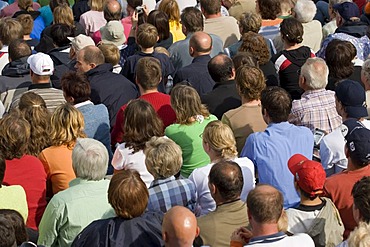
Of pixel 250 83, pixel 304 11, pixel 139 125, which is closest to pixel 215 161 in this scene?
pixel 139 125

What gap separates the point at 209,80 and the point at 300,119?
1566 mm

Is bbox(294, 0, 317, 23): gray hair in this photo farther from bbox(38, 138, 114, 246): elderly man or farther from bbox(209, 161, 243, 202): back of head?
bbox(209, 161, 243, 202): back of head

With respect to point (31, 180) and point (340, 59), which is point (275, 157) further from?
point (340, 59)

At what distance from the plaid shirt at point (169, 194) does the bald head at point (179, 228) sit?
1071mm

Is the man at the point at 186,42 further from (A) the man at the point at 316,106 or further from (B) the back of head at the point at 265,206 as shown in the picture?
(B) the back of head at the point at 265,206

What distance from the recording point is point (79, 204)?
6.36 meters

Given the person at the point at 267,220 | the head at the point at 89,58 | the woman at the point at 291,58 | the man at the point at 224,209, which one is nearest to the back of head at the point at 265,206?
the person at the point at 267,220

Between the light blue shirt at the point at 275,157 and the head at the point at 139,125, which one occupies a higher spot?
the head at the point at 139,125

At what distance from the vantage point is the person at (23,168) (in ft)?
23.1

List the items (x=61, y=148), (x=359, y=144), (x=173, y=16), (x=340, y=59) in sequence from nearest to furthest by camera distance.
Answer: (x=359, y=144), (x=61, y=148), (x=340, y=59), (x=173, y=16)

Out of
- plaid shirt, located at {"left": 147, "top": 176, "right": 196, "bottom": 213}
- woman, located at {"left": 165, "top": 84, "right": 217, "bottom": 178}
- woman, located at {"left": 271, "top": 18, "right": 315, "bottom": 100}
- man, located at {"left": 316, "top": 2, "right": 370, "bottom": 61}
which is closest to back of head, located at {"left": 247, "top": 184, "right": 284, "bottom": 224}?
plaid shirt, located at {"left": 147, "top": 176, "right": 196, "bottom": 213}

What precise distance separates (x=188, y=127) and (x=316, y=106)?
125 cm

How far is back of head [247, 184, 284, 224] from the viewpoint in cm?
545

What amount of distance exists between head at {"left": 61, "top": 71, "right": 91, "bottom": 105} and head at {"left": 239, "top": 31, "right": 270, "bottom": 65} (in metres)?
2.01
